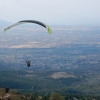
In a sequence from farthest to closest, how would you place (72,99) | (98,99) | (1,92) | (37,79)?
(37,79)
(98,99)
(72,99)
(1,92)

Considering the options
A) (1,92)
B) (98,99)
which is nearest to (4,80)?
(98,99)

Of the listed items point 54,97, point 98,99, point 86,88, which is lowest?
point 86,88

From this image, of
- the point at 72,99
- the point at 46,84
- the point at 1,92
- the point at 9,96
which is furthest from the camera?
the point at 46,84

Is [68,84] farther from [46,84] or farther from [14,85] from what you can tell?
[14,85]

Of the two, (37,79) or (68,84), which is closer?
(68,84)

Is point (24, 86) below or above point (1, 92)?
below

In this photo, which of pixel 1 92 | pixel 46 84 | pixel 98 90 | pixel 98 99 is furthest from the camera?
pixel 46 84

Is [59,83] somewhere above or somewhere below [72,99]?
below

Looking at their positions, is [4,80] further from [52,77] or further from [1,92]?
[1,92]

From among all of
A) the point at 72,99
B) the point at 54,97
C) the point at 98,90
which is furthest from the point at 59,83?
the point at 54,97
